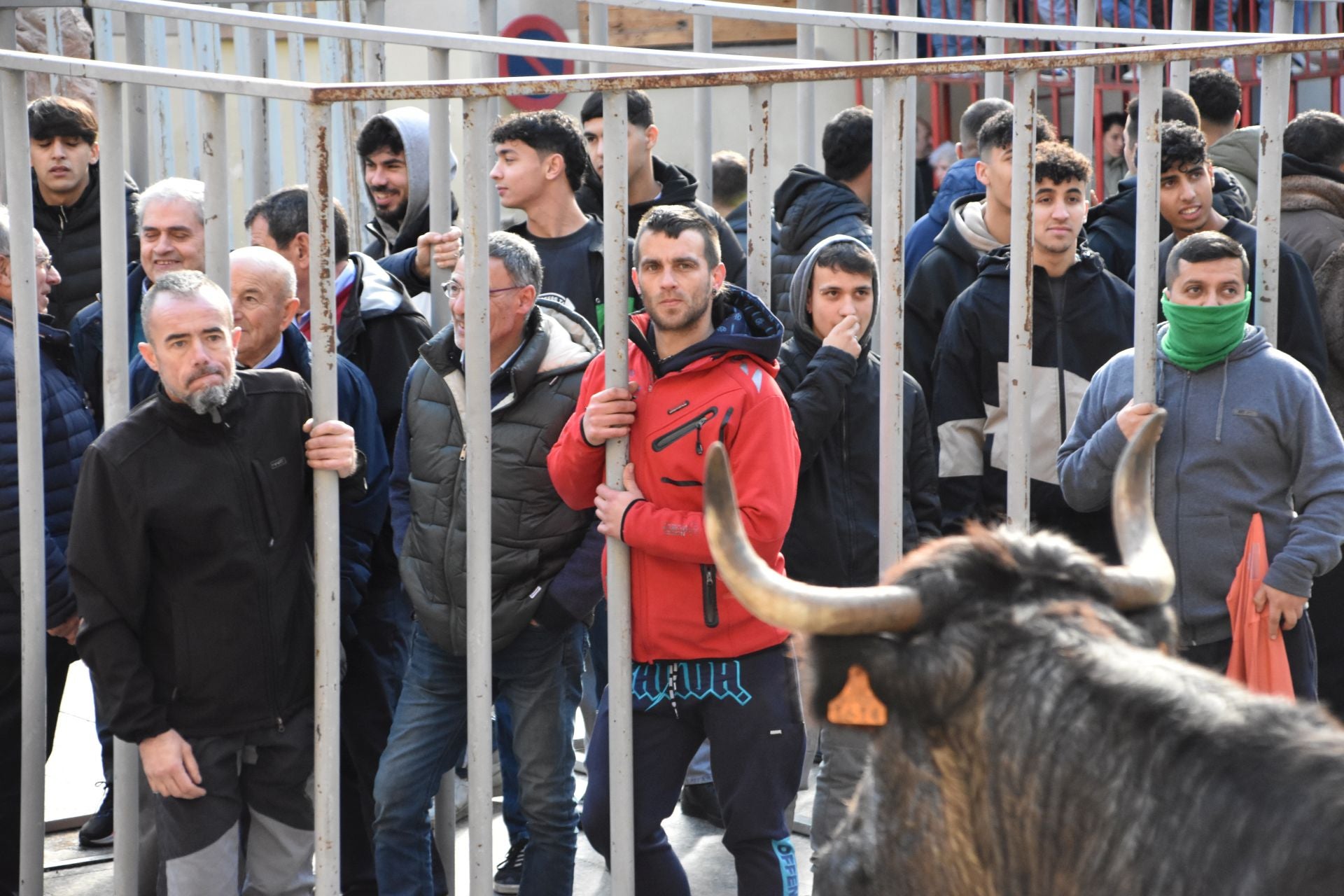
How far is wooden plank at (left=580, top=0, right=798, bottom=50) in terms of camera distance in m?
12.8

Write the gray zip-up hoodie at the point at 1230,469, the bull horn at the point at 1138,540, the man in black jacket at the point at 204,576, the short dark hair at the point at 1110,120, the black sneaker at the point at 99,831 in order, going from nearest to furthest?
the bull horn at the point at 1138,540, the man in black jacket at the point at 204,576, the gray zip-up hoodie at the point at 1230,469, the black sneaker at the point at 99,831, the short dark hair at the point at 1110,120

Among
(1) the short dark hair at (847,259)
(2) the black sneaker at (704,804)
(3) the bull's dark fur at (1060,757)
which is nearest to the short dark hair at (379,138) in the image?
(1) the short dark hair at (847,259)

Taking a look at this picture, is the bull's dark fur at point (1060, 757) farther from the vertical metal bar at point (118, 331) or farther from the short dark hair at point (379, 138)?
the short dark hair at point (379, 138)

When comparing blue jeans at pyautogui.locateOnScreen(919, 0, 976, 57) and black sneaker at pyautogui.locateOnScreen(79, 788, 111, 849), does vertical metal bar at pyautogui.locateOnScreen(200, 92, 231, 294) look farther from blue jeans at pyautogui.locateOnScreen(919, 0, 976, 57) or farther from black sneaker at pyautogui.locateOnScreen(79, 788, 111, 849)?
blue jeans at pyautogui.locateOnScreen(919, 0, 976, 57)

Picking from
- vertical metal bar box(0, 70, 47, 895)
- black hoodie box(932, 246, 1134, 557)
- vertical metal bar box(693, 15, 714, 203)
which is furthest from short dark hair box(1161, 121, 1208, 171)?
vertical metal bar box(0, 70, 47, 895)

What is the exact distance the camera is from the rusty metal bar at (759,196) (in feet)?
13.1

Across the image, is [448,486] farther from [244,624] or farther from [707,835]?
[707,835]

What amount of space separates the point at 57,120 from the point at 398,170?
1.22m

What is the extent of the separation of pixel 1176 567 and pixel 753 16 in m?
2.48

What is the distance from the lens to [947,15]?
37.6ft

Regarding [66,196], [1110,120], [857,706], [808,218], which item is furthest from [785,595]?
[1110,120]

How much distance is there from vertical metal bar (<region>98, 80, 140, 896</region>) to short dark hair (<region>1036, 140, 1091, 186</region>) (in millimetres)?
2515

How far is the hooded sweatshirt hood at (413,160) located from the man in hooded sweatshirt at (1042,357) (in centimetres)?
209

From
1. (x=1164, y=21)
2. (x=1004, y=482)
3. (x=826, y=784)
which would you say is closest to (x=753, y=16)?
(x=1004, y=482)
